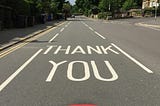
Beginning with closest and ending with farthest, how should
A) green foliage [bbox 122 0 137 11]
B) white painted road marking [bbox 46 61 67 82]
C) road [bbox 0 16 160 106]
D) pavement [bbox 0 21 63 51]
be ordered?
1. road [bbox 0 16 160 106]
2. white painted road marking [bbox 46 61 67 82]
3. pavement [bbox 0 21 63 51]
4. green foliage [bbox 122 0 137 11]

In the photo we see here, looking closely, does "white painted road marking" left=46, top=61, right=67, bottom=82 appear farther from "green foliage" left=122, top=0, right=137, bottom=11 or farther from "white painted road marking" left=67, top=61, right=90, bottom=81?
"green foliage" left=122, top=0, right=137, bottom=11

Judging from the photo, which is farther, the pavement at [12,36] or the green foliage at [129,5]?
the green foliage at [129,5]

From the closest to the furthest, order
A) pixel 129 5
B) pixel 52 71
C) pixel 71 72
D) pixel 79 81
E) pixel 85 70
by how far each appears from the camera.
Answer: pixel 79 81 < pixel 71 72 < pixel 52 71 < pixel 85 70 < pixel 129 5

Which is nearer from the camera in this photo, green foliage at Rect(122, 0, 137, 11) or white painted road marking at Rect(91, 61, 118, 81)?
white painted road marking at Rect(91, 61, 118, 81)

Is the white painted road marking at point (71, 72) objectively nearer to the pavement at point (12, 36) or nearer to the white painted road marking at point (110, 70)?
the white painted road marking at point (110, 70)

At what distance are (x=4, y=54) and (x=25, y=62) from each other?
2.54 m

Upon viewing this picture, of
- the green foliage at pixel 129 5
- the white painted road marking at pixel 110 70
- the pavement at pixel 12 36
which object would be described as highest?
the green foliage at pixel 129 5

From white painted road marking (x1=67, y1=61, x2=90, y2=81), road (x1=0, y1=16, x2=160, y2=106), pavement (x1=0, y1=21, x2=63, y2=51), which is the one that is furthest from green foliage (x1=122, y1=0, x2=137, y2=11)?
white painted road marking (x1=67, y1=61, x2=90, y2=81)

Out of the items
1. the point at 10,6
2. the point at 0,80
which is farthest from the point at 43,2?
the point at 0,80

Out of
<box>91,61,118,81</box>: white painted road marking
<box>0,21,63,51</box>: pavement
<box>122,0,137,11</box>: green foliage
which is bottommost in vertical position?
<box>0,21,63,51</box>: pavement

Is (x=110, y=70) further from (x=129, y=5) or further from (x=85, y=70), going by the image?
(x=129, y=5)

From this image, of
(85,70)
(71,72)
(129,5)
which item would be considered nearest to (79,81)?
→ (71,72)

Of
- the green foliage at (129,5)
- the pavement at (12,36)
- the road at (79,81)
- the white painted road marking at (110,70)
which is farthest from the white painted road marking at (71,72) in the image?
the green foliage at (129,5)

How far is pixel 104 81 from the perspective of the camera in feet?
26.4
